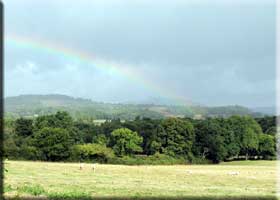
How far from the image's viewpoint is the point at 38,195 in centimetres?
1172

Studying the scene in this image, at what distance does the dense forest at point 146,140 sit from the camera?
50844mm

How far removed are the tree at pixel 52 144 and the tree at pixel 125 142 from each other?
816cm

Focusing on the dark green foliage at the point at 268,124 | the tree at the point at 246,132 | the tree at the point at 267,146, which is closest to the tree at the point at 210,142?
the tree at the point at 246,132

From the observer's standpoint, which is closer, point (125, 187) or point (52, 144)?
point (125, 187)

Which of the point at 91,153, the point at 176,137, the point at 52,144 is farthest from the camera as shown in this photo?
the point at 176,137

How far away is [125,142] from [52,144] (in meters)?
11.7

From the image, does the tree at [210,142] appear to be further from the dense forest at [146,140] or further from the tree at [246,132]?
the tree at [246,132]

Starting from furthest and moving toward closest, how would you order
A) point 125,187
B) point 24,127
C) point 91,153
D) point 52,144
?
point 24,127
point 91,153
point 52,144
point 125,187

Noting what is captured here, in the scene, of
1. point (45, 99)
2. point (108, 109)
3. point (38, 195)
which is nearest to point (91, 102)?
point (45, 99)

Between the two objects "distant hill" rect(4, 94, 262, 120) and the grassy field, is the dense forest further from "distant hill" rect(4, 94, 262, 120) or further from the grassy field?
the grassy field

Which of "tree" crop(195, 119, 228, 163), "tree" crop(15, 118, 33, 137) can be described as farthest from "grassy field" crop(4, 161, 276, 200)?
"tree" crop(195, 119, 228, 163)

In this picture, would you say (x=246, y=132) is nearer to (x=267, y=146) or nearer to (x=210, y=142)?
(x=267, y=146)

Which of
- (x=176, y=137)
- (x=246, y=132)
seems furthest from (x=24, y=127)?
(x=246, y=132)

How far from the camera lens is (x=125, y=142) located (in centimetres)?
5800
